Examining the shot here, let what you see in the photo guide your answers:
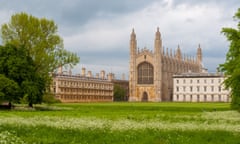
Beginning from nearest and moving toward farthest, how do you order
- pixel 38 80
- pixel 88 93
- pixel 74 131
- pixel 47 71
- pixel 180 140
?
1. pixel 180 140
2. pixel 74 131
3. pixel 38 80
4. pixel 47 71
5. pixel 88 93

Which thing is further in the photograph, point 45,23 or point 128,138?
point 45,23

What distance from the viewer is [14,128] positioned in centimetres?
1881

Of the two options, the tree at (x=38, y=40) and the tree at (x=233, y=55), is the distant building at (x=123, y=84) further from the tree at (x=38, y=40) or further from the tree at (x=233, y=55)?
the tree at (x=233, y=55)

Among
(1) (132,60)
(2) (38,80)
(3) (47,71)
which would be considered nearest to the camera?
(2) (38,80)

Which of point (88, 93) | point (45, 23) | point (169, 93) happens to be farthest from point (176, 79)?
point (45, 23)

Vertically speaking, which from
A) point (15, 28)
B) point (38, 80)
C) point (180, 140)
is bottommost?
point (180, 140)

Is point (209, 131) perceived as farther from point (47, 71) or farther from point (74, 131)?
point (47, 71)

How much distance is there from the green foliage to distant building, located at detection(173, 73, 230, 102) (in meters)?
20.8

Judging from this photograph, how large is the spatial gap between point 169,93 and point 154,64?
12.1 m

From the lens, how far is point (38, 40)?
53.0 meters

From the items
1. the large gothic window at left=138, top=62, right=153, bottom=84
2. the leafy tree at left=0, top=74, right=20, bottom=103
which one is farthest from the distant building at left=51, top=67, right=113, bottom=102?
the leafy tree at left=0, top=74, right=20, bottom=103

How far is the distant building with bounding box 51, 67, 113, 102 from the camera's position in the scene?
121312 millimetres

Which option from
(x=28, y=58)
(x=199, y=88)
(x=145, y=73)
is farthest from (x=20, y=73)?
(x=145, y=73)

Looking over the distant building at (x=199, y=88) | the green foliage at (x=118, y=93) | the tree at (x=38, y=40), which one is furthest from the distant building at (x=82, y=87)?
the tree at (x=38, y=40)
